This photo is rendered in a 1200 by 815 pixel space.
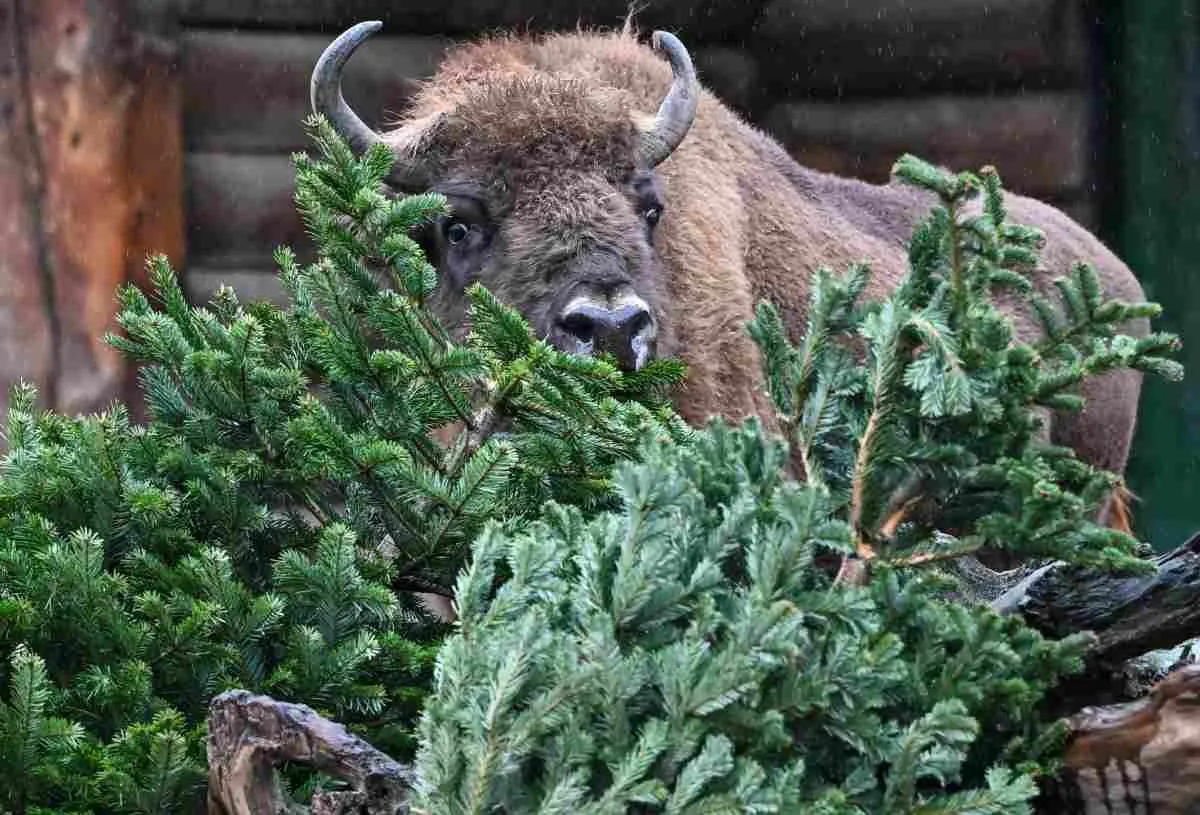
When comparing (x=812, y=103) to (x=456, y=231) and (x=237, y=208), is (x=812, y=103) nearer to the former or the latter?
(x=237, y=208)

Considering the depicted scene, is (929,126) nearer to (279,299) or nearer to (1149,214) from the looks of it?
(1149,214)

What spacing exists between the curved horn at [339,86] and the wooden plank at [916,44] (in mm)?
4712

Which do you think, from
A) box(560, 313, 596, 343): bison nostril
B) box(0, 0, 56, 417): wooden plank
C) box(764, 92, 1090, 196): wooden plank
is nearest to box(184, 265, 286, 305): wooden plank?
box(0, 0, 56, 417): wooden plank

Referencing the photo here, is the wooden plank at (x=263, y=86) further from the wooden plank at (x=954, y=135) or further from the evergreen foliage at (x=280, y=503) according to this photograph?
the evergreen foliage at (x=280, y=503)

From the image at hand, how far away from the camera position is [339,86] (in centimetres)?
512

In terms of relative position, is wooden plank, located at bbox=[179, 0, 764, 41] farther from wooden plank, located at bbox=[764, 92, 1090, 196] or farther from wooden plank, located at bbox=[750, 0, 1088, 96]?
wooden plank, located at bbox=[764, 92, 1090, 196]

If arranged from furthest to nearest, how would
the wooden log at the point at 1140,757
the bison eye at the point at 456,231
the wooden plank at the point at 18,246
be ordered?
the wooden plank at the point at 18,246 → the bison eye at the point at 456,231 → the wooden log at the point at 1140,757

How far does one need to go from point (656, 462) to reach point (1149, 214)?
25.3ft

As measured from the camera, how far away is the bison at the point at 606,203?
482 cm

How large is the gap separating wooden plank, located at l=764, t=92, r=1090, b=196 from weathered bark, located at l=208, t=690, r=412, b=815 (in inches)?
293

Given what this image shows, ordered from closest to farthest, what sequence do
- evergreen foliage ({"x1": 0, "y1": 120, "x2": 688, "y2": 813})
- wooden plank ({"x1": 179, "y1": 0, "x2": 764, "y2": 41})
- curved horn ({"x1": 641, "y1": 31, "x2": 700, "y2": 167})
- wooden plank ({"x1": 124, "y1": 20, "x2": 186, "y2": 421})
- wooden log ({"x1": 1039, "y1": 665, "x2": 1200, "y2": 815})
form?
wooden log ({"x1": 1039, "y1": 665, "x2": 1200, "y2": 815}) → evergreen foliage ({"x1": 0, "y1": 120, "x2": 688, "y2": 813}) → curved horn ({"x1": 641, "y1": 31, "x2": 700, "y2": 167}) → wooden plank ({"x1": 124, "y1": 20, "x2": 186, "y2": 421}) → wooden plank ({"x1": 179, "y1": 0, "x2": 764, "y2": 41})

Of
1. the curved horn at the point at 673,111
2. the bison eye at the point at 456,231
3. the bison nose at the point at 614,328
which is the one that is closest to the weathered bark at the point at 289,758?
the bison nose at the point at 614,328

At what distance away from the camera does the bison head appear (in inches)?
188

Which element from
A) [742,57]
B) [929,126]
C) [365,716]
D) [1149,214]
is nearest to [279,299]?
[742,57]
